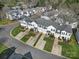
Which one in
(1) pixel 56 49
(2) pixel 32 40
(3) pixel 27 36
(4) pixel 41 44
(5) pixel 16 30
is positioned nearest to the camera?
(1) pixel 56 49

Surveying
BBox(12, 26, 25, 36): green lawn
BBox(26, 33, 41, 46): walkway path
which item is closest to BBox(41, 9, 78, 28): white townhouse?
BBox(12, 26, 25, 36): green lawn

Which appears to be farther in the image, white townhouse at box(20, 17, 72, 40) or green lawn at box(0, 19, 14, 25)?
green lawn at box(0, 19, 14, 25)

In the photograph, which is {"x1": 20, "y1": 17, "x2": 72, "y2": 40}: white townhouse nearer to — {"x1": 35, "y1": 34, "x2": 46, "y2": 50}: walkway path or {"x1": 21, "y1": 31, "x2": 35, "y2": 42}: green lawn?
{"x1": 21, "y1": 31, "x2": 35, "y2": 42}: green lawn

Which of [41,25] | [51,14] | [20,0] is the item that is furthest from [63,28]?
[20,0]

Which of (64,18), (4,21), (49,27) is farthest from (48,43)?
(4,21)


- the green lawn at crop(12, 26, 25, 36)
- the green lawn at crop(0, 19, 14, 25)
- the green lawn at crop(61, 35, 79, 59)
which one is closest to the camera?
the green lawn at crop(61, 35, 79, 59)

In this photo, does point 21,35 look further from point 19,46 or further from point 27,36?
point 19,46
